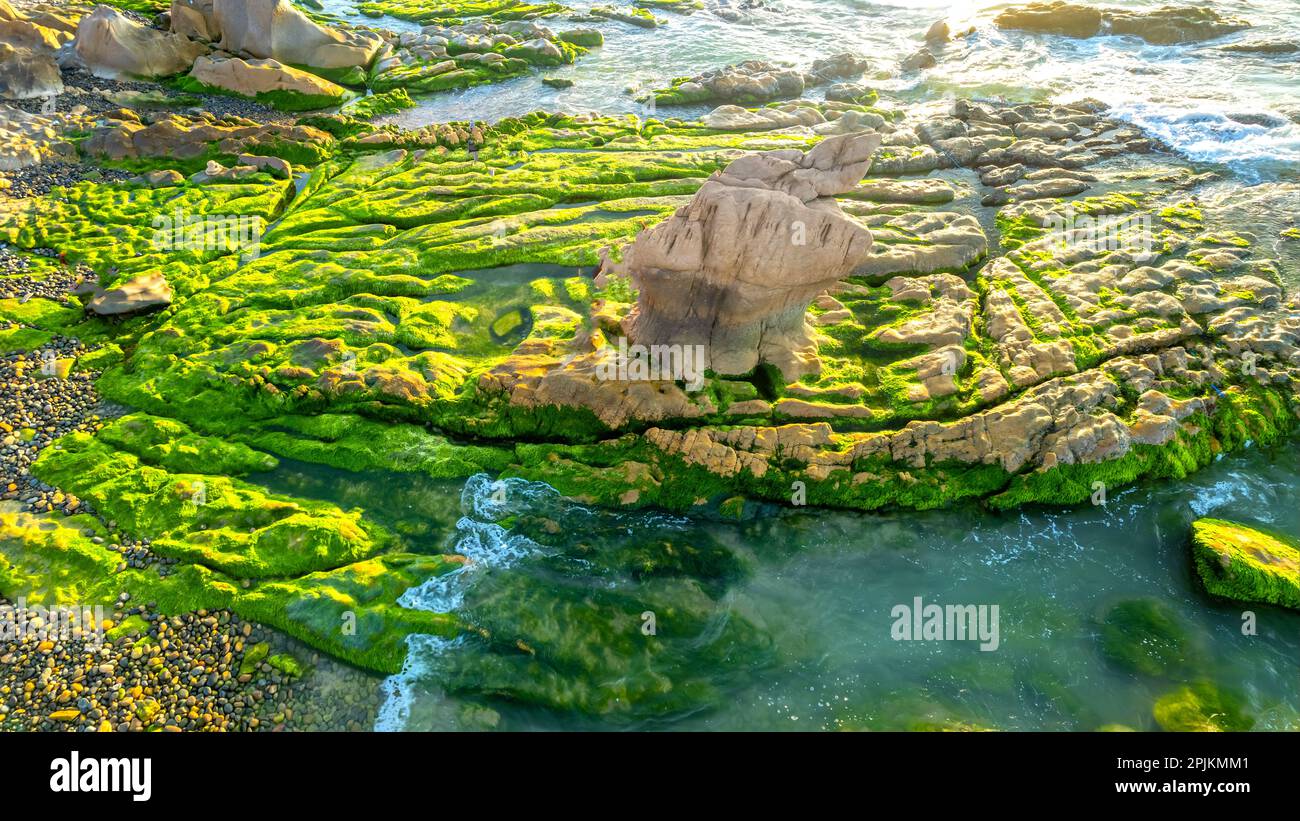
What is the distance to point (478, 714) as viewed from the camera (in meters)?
16.5

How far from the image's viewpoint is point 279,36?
165 feet

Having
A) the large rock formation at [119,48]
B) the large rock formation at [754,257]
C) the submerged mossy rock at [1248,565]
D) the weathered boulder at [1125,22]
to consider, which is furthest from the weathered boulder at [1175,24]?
the large rock formation at [119,48]

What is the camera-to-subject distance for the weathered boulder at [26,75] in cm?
4172

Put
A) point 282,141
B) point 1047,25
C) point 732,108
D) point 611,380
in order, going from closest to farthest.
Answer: point 611,380
point 282,141
point 732,108
point 1047,25

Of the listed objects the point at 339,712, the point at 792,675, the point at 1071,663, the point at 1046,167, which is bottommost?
the point at 339,712

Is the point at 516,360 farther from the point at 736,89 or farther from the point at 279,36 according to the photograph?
the point at 279,36

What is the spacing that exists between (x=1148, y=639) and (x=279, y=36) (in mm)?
59888

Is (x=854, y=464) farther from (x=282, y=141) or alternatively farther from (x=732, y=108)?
(x=282, y=141)

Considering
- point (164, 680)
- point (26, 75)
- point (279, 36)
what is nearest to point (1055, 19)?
point (279, 36)

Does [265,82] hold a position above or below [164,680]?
above

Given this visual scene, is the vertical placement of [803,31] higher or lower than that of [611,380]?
higher

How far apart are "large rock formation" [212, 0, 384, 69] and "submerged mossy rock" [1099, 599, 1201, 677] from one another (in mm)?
57041
